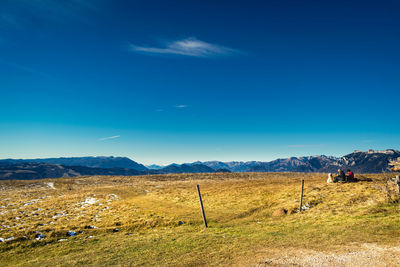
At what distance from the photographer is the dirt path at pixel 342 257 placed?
10211 mm

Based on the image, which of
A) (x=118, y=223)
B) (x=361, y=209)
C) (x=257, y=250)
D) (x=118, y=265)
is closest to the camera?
(x=118, y=265)

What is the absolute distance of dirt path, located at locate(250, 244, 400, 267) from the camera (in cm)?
1021

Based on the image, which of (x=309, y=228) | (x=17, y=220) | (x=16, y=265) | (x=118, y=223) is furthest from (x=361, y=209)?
(x=17, y=220)

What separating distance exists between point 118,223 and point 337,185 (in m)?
33.3

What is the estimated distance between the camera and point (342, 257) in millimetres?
10969

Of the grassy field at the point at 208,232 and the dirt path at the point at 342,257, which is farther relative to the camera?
the grassy field at the point at 208,232

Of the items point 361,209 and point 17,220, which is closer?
point 361,209

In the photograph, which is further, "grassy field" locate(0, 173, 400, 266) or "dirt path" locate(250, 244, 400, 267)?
"grassy field" locate(0, 173, 400, 266)

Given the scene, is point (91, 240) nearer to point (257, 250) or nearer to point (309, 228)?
point (257, 250)

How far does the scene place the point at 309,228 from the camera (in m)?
17.7

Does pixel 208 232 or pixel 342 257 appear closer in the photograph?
pixel 342 257

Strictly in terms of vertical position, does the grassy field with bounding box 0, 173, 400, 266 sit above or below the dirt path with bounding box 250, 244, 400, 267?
below

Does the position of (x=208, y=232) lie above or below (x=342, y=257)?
below

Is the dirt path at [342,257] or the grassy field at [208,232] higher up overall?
the dirt path at [342,257]
